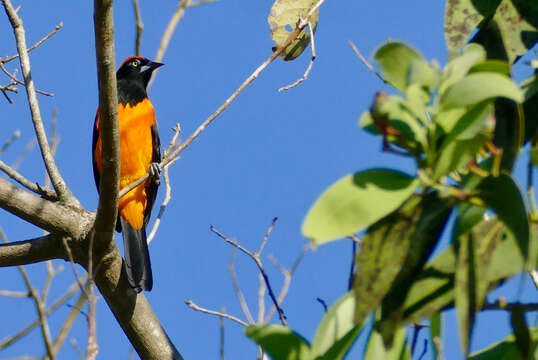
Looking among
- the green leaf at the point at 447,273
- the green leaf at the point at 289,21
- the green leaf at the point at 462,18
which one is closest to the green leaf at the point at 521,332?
the green leaf at the point at 447,273

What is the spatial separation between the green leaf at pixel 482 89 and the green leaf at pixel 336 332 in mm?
269

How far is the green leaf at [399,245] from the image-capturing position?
0.69 meters

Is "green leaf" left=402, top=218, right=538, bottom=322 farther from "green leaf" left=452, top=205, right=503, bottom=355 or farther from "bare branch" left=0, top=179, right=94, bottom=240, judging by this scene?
"bare branch" left=0, top=179, right=94, bottom=240

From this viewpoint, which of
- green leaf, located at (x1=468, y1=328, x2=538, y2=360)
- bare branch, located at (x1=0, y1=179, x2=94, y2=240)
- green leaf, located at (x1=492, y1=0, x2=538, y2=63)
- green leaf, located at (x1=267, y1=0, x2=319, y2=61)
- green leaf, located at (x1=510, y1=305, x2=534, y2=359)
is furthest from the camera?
bare branch, located at (x1=0, y1=179, x2=94, y2=240)

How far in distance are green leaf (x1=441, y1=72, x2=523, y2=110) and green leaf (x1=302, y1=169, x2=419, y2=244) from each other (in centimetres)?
10

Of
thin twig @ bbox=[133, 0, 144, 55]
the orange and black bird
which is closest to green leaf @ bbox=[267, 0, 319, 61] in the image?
thin twig @ bbox=[133, 0, 144, 55]

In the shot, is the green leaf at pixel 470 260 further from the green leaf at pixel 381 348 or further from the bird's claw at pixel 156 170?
the bird's claw at pixel 156 170

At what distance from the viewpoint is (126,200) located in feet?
14.7

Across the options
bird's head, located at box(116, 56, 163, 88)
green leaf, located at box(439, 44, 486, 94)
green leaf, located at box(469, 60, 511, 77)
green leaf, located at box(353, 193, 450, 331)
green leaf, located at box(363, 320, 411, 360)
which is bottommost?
green leaf, located at box(363, 320, 411, 360)

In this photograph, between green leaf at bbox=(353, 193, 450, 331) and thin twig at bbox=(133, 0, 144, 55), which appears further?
thin twig at bbox=(133, 0, 144, 55)

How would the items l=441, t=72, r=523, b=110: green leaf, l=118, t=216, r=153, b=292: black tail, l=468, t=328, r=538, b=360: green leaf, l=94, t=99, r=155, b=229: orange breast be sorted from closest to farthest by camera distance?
1. l=441, t=72, r=523, b=110: green leaf
2. l=468, t=328, r=538, b=360: green leaf
3. l=118, t=216, r=153, b=292: black tail
4. l=94, t=99, r=155, b=229: orange breast

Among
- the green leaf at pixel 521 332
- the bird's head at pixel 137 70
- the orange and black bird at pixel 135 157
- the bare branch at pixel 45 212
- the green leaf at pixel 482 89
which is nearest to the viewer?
the green leaf at pixel 482 89

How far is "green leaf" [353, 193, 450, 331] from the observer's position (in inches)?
27.1

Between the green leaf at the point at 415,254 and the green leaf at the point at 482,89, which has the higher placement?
the green leaf at the point at 482,89
